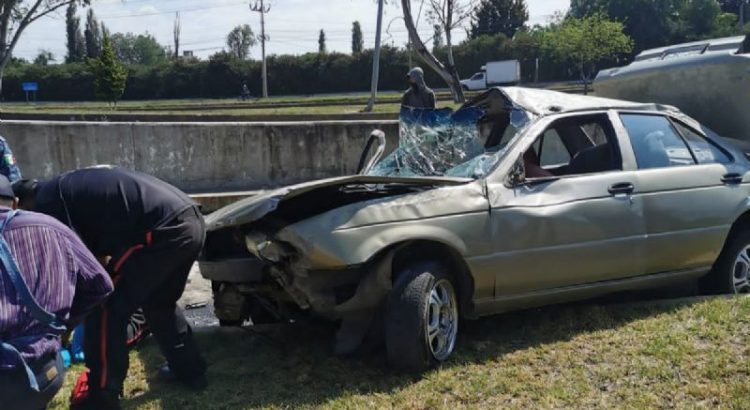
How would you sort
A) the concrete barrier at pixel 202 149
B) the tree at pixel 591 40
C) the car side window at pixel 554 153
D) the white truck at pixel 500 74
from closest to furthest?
the car side window at pixel 554 153
the concrete barrier at pixel 202 149
the tree at pixel 591 40
the white truck at pixel 500 74

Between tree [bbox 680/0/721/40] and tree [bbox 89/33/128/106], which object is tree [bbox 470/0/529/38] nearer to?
tree [bbox 680/0/721/40]

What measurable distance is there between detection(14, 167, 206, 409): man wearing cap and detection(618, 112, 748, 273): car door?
3.01 meters

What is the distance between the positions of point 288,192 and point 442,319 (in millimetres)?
1149

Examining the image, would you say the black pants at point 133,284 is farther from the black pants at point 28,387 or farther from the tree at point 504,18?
the tree at point 504,18

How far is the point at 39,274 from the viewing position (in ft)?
8.62

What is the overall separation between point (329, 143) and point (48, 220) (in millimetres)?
8874

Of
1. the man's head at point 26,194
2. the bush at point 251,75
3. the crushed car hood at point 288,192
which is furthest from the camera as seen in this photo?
the bush at point 251,75

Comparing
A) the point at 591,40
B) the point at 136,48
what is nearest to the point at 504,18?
the point at 591,40

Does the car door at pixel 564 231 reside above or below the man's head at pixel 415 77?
below

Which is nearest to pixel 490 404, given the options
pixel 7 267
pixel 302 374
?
pixel 302 374

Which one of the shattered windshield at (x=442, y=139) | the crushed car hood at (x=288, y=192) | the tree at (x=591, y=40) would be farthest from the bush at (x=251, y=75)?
the crushed car hood at (x=288, y=192)

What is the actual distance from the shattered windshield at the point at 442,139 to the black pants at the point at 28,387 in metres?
3.13

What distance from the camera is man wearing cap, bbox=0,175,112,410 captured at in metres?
2.57

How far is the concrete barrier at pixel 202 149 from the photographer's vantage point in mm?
10344
